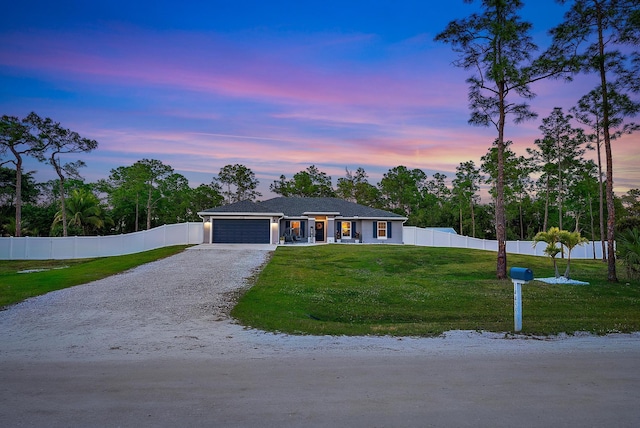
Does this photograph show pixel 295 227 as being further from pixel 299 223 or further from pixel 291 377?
pixel 291 377

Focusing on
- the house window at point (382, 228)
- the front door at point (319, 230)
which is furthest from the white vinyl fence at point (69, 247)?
the house window at point (382, 228)

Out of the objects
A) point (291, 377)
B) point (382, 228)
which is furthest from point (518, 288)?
point (382, 228)

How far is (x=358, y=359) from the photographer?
5543 mm

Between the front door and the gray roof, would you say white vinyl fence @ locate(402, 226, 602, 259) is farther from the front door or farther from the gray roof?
the front door

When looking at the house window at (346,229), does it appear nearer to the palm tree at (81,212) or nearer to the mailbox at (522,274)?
the palm tree at (81,212)

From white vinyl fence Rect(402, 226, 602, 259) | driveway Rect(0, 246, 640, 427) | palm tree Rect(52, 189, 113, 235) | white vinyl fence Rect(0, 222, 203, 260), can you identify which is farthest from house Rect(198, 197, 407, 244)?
driveway Rect(0, 246, 640, 427)

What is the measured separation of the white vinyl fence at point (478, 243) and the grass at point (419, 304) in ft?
46.5

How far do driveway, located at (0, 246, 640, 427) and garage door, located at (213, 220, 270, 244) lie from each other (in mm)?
21085

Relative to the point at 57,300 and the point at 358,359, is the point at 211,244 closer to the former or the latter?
the point at 57,300

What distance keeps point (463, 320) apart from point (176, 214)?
142ft

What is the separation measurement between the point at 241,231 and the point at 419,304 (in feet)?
70.1

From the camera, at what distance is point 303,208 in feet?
114

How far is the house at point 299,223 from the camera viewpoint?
96.9 ft

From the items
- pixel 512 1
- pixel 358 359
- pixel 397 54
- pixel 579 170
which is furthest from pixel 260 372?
pixel 579 170
